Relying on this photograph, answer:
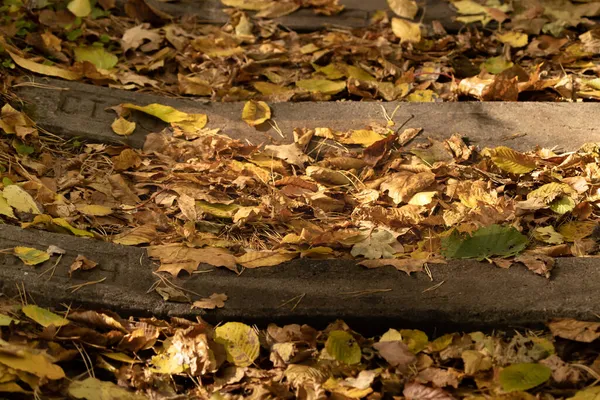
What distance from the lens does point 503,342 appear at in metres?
2.19

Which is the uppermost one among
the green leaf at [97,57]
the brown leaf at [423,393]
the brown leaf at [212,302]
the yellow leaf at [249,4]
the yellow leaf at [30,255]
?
the yellow leaf at [249,4]

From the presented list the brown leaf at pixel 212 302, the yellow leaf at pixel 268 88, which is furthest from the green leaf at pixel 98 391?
the yellow leaf at pixel 268 88

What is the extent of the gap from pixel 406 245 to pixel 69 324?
3.55 feet

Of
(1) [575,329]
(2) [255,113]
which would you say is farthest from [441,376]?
(2) [255,113]

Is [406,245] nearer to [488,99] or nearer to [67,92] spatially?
[488,99]

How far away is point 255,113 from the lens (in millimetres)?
3244

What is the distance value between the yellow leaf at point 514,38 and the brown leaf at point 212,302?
2197 mm

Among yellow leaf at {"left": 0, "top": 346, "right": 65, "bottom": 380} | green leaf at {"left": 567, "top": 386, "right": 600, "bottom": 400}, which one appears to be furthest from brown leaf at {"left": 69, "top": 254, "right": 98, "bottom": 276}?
green leaf at {"left": 567, "top": 386, "right": 600, "bottom": 400}

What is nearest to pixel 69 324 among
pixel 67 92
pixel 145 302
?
pixel 145 302

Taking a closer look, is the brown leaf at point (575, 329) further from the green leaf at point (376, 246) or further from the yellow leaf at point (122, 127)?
the yellow leaf at point (122, 127)

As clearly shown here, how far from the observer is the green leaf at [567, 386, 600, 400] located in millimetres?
1970

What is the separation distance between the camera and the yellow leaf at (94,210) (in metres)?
2.68

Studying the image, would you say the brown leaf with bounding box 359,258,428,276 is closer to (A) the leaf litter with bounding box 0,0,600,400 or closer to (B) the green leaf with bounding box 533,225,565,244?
(A) the leaf litter with bounding box 0,0,600,400

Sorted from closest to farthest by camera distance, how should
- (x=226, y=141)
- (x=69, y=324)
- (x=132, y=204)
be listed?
(x=69, y=324) → (x=132, y=204) → (x=226, y=141)
